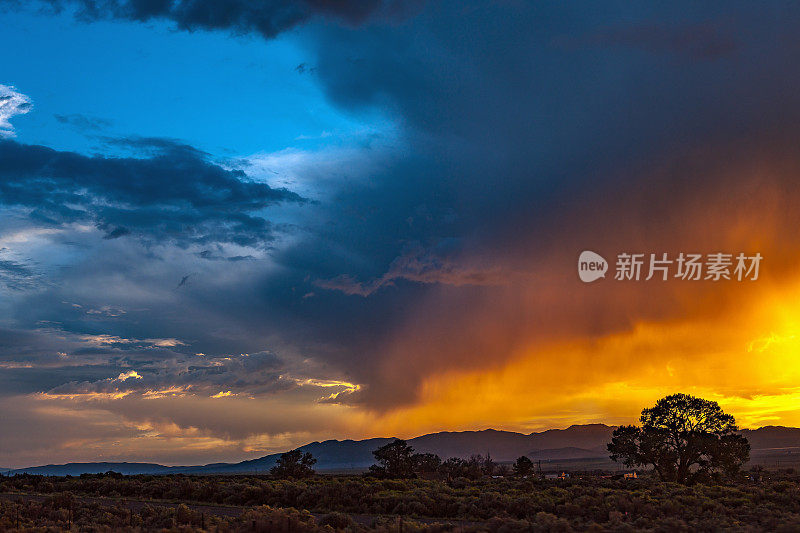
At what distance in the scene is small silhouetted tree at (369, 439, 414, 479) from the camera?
3959 inches

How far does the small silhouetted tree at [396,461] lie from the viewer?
101m

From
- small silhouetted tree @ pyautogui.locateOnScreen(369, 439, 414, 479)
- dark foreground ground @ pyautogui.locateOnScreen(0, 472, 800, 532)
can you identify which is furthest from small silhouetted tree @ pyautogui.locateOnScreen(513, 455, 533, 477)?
dark foreground ground @ pyautogui.locateOnScreen(0, 472, 800, 532)

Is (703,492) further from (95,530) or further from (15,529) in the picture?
(15,529)

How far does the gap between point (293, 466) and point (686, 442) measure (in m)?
61.1

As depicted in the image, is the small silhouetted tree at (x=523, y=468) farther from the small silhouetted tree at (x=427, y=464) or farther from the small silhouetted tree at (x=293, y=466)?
the small silhouetted tree at (x=293, y=466)

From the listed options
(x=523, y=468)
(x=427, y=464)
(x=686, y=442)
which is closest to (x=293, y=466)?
(x=427, y=464)

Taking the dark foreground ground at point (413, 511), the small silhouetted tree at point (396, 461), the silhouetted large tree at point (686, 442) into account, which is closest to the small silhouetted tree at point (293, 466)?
the small silhouetted tree at point (396, 461)

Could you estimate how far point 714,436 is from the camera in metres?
77.9

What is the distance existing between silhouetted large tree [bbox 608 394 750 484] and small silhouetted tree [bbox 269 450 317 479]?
2055 inches

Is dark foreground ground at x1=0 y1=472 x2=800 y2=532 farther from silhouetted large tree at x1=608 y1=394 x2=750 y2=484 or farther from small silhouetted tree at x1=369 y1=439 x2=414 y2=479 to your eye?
small silhouetted tree at x1=369 y1=439 x2=414 y2=479

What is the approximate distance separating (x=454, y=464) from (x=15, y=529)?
96550 mm

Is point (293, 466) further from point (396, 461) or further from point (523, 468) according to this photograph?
point (523, 468)

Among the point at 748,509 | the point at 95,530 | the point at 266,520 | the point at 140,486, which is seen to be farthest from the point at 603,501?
the point at 140,486

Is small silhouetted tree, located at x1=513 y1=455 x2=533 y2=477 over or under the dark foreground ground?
under
